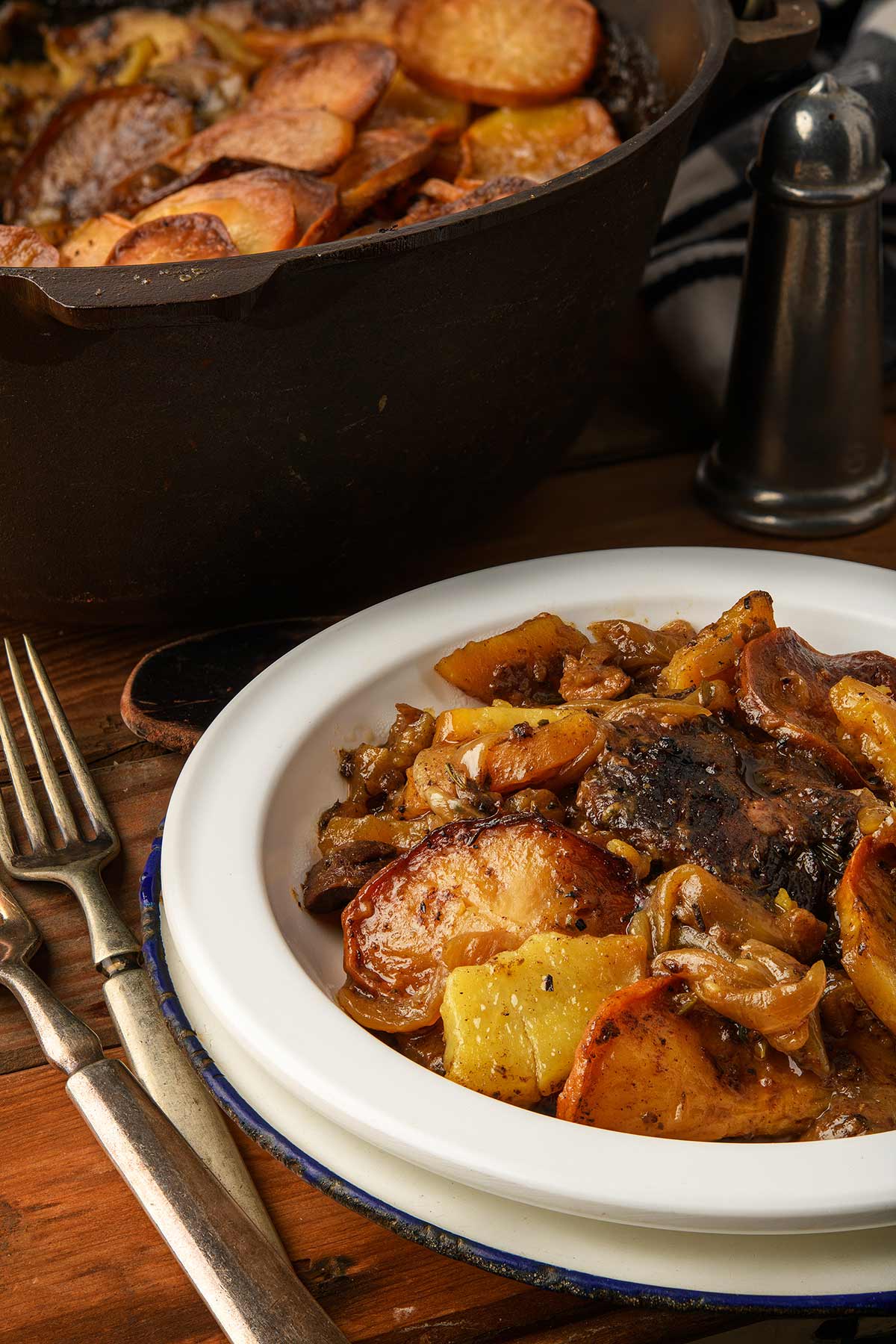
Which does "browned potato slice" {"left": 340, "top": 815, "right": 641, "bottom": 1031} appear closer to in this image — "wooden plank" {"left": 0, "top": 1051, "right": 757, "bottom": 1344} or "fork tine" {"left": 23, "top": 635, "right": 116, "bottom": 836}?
"wooden plank" {"left": 0, "top": 1051, "right": 757, "bottom": 1344}

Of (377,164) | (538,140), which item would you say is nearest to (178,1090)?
(377,164)

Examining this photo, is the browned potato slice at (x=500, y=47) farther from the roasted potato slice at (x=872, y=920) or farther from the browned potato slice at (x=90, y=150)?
the roasted potato slice at (x=872, y=920)

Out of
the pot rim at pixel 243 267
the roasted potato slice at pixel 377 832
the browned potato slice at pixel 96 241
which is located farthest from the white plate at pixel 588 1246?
the browned potato slice at pixel 96 241

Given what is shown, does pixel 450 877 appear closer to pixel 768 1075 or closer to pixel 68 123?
pixel 768 1075

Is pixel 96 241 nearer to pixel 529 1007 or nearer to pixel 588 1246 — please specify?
pixel 529 1007

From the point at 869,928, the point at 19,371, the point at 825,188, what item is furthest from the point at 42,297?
the point at 825,188
